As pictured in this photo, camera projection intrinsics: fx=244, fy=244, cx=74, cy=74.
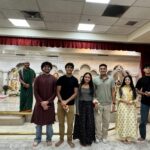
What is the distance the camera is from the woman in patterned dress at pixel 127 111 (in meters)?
4.28

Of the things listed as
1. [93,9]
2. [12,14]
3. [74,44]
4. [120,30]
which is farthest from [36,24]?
[120,30]

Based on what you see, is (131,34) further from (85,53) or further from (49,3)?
(49,3)

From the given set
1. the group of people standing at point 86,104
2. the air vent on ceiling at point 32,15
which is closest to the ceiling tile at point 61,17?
the air vent on ceiling at point 32,15

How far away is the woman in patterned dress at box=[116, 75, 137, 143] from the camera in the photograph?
4.28m

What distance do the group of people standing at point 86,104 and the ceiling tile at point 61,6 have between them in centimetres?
160

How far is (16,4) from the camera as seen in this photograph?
204 inches

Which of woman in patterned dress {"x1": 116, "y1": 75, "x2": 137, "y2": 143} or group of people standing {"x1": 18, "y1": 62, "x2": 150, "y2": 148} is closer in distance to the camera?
group of people standing {"x1": 18, "y1": 62, "x2": 150, "y2": 148}

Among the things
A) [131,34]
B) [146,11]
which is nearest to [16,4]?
[146,11]

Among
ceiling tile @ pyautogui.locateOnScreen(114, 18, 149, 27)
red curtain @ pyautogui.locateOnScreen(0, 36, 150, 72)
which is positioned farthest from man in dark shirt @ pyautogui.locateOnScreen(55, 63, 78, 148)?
red curtain @ pyautogui.locateOnScreen(0, 36, 150, 72)

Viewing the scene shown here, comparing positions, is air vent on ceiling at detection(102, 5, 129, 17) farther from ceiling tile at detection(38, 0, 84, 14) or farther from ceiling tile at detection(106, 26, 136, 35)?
ceiling tile at detection(106, 26, 136, 35)

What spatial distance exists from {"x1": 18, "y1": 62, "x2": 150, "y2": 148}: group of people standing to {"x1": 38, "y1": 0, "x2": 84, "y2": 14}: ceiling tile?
5.24 feet

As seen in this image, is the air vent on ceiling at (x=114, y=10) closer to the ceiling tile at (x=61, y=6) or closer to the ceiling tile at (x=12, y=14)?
the ceiling tile at (x=61, y=6)

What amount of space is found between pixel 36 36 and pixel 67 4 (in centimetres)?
290

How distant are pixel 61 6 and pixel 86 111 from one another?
241 cm
